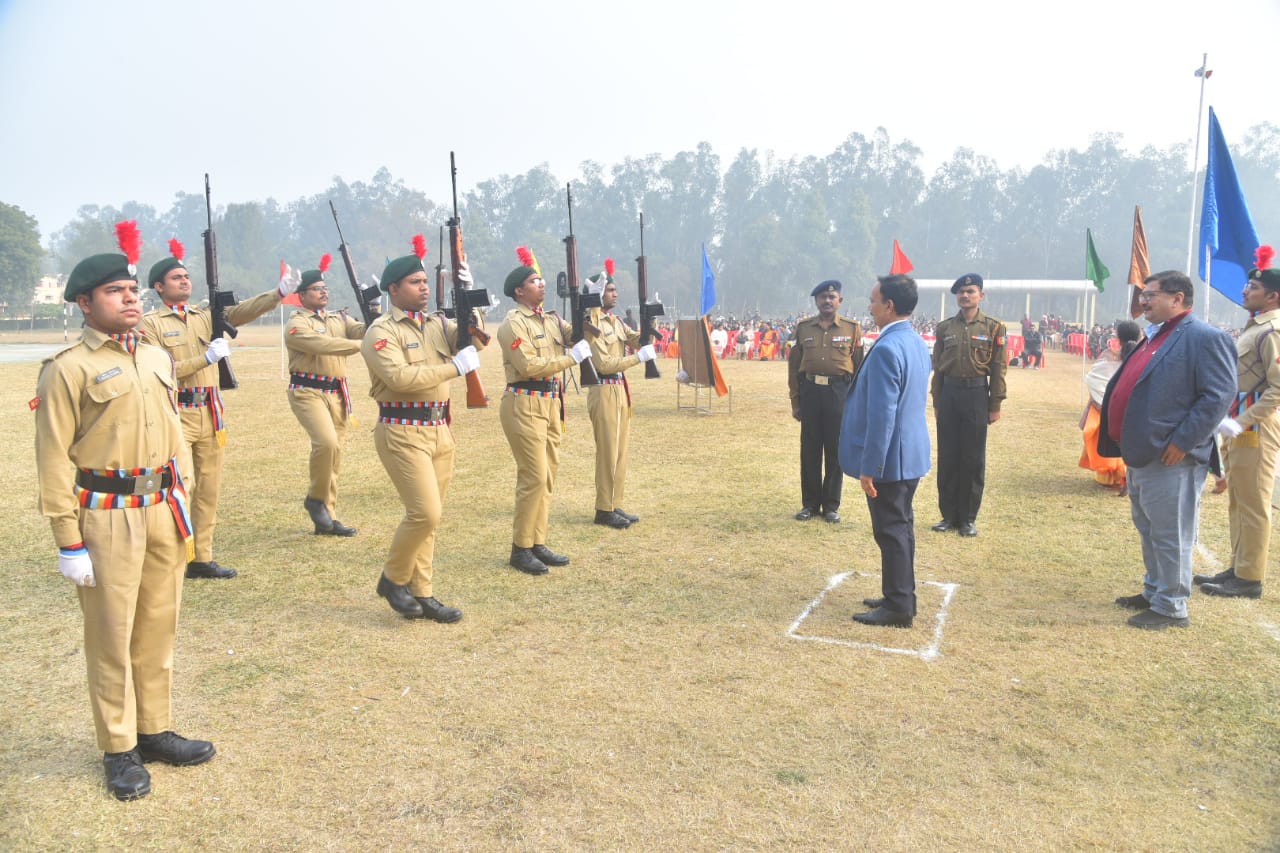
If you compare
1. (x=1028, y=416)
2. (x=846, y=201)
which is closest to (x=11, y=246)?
(x=1028, y=416)

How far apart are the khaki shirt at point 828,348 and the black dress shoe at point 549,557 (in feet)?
9.23

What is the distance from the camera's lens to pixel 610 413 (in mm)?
7453

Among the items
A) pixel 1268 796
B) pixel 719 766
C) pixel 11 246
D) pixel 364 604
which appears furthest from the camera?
pixel 11 246

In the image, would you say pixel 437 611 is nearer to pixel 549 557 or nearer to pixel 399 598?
pixel 399 598

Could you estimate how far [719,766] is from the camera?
3562mm

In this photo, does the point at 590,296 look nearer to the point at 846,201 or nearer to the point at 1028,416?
the point at 1028,416

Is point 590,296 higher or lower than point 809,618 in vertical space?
higher

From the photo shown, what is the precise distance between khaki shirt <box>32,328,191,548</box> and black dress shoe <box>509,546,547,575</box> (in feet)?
10.1

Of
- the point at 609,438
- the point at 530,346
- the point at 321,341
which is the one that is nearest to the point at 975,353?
the point at 609,438

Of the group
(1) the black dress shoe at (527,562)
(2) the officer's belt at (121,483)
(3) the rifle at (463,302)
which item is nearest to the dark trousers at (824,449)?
(1) the black dress shoe at (527,562)

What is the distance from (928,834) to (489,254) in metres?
88.9

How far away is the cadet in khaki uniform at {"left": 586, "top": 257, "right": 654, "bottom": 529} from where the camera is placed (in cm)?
743

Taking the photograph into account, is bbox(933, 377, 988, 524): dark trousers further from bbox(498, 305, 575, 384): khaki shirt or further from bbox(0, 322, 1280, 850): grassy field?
bbox(498, 305, 575, 384): khaki shirt

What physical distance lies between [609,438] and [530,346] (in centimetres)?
150
